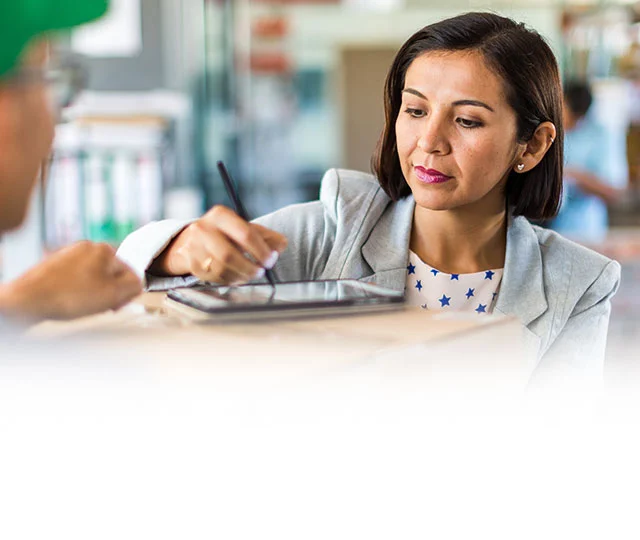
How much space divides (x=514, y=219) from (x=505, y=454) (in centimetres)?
89

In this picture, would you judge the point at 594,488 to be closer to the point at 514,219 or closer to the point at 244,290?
the point at 244,290

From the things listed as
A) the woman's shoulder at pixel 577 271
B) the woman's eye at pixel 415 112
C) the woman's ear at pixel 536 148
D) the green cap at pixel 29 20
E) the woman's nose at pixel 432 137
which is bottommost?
the woman's shoulder at pixel 577 271

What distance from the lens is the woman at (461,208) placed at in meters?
1.26

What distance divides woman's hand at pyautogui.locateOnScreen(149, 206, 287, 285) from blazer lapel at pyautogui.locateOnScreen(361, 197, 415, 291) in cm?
36

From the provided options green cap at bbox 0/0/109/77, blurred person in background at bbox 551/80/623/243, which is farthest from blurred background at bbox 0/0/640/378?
green cap at bbox 0/0/109/77

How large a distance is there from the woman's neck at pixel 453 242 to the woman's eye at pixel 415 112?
0.53 ft

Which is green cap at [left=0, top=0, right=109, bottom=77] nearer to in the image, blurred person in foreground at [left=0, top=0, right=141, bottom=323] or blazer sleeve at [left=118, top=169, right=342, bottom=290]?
blurred person in foreground at [left=0, top=0, right=141, bottom=323]

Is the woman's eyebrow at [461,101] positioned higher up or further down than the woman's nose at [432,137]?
higher up

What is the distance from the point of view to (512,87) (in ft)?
4.27

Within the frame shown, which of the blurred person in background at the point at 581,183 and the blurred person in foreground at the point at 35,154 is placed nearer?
the blurred person in foreground at the point at 35,154

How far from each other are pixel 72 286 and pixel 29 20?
31 cm

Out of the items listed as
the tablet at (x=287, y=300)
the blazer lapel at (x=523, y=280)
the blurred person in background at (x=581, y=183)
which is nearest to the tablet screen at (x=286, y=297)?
the tablet at (x=287, y=300)

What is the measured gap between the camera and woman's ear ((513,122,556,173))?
55.5 inches

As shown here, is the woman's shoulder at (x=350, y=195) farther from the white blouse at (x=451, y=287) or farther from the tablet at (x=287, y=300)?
the tablet at (x=287, y=300)
